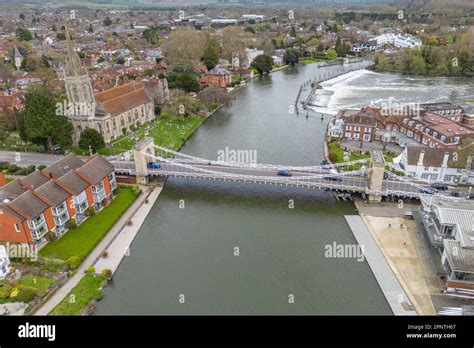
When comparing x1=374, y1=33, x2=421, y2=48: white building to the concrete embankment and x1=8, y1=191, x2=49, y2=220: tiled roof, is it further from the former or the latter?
x1=8, y1=191, x2=49, y2=220: tiled roof

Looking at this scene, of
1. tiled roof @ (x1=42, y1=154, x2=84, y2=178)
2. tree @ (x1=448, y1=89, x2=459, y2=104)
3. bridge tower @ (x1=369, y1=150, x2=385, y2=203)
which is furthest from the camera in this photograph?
tree @ (x1=448, y1=89, x2=459, y2=104)

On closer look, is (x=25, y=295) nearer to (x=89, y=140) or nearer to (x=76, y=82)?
(x=89, y=140)

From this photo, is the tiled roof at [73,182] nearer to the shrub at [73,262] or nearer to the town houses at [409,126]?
the shrub at [73,262]

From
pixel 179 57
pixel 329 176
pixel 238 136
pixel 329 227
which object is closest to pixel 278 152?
pixel 238 136

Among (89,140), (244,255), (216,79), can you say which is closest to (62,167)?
(89,140)

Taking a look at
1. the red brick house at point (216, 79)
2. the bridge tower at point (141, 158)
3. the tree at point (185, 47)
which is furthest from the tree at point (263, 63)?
the bridge tower at point (141, 158)

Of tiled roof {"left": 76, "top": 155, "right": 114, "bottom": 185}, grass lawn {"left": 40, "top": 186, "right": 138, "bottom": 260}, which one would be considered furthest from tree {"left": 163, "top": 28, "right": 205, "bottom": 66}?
grass lawn {"left": 40, "top": 186, "right": 138, "bottom": 260}
